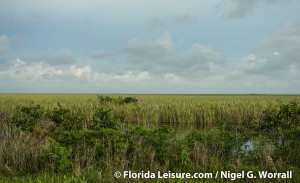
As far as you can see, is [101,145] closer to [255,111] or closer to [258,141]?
[258,141]

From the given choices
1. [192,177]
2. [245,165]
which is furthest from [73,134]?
[245,165]

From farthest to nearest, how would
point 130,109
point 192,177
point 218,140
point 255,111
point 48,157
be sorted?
1. point 130,109
2. point 255,111
3. point 218,140
4. point 48,157
5. point 192,177

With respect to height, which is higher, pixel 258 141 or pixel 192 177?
pixel 258 141

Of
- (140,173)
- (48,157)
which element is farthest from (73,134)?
(140,173)

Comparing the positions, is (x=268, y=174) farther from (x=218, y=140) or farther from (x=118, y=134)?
(x=118, y=134)

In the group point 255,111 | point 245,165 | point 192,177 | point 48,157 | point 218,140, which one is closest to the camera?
point 192,177

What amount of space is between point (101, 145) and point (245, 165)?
12.9ft

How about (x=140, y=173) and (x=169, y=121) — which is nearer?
(x=140, y=173)

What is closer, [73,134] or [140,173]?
[140,173]

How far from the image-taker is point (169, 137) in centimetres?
982

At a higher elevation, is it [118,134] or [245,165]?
[118,134]

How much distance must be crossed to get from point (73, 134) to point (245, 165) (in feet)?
16.0

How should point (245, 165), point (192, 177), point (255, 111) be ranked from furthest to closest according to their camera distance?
point (255, 111)
point (245, 165)
point (192, 177)

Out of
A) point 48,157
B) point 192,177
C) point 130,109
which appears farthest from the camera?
point 130,109
